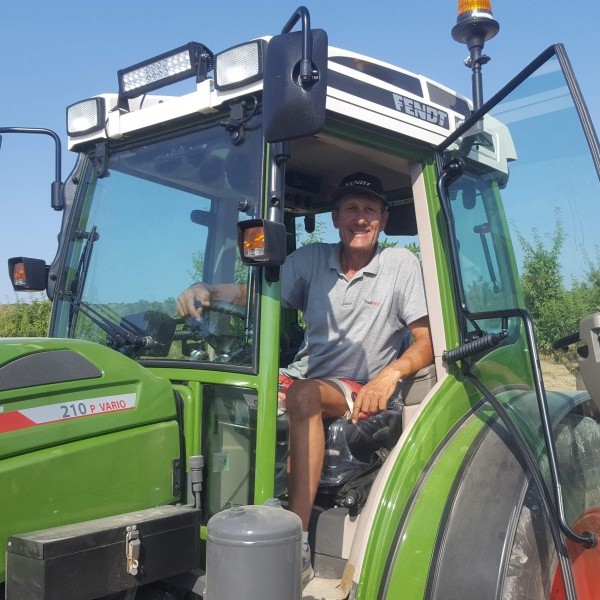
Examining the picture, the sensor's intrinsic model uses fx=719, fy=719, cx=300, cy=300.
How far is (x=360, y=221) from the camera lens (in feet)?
10.4

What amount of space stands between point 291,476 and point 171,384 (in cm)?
55

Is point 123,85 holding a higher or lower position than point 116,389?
higher

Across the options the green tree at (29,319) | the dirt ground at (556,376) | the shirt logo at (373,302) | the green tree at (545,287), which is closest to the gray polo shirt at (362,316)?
the shirt logo at (373,302)

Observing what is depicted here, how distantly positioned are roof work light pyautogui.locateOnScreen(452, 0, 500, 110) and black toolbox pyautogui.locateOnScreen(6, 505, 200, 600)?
2013 millimetres

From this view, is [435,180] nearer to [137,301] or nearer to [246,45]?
[246,45]

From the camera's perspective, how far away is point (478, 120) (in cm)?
263

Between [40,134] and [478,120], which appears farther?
[40,134]

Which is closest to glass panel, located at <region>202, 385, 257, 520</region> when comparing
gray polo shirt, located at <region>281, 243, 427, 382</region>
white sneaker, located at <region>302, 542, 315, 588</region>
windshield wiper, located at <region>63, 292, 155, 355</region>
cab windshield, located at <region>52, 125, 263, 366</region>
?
cab windshield, located at <region>52, 125, 263, 366</region>

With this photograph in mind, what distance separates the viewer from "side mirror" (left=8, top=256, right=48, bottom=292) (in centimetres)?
311

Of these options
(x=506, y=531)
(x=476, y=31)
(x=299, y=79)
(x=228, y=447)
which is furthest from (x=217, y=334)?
(x=476, y=31)

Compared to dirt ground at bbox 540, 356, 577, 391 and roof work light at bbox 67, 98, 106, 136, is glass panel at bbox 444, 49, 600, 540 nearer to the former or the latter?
dirt ground at bbox 540, 356, 577, 391

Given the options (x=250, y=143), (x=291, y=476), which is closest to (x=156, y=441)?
(x=291, y=476)

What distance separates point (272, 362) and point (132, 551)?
0.71 metres

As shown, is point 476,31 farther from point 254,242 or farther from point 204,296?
point 204,296
